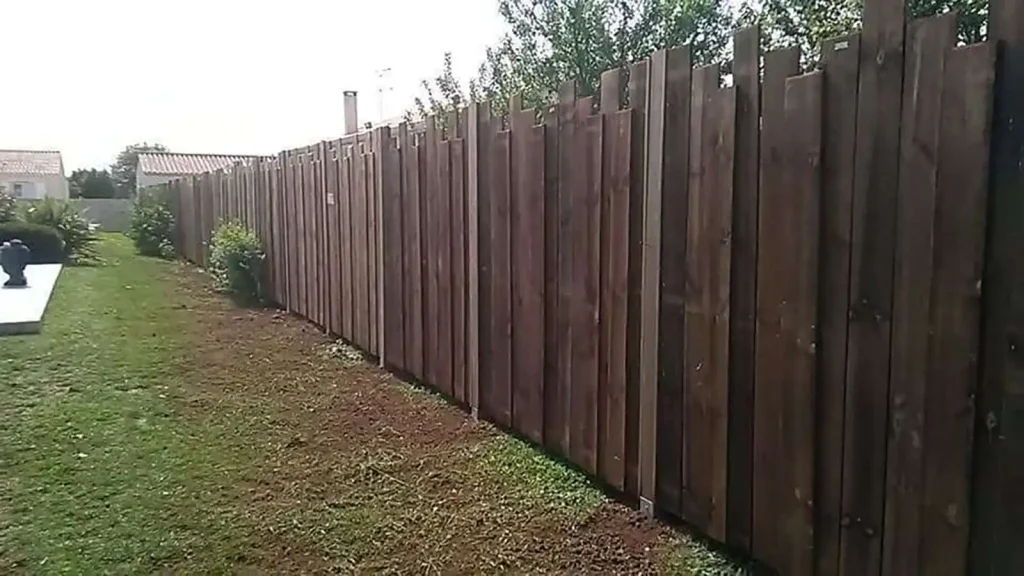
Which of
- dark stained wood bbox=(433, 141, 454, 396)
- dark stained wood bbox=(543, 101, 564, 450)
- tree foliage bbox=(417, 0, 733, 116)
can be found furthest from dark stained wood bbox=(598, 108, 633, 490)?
tree foliage bbox=(417, 0, 733, 116)

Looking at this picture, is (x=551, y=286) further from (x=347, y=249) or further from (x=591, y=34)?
(x=591, y=34)

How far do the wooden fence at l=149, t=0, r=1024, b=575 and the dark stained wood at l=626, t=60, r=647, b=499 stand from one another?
0.01m

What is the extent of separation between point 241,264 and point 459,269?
18.2ft

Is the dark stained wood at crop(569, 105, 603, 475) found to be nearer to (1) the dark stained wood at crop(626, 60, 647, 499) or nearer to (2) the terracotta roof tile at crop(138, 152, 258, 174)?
(1) the dark stained wood at crop(626, 60, 647, 499)

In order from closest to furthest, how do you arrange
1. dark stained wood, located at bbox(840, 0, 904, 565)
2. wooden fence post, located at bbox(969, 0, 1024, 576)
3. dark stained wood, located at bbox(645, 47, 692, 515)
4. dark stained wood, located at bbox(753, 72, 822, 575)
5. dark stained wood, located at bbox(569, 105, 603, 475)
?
wooden fence post, located at bbox(969, 0, 1024, 576) < dark stained wood, located at bbox(840, 0, 904, 565) < dark stained wood, located at bbox(753, 72, 822, 575) < dark stained wood, located at bbox(645, 47, 692, 515) < dark stained wood, located at bbox(569, 105, 603, 475)

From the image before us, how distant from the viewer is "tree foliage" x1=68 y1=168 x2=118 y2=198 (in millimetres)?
44250

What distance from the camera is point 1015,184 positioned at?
1.76 meters

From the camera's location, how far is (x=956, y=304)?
190cm

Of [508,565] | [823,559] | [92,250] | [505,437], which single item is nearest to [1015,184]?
[823,559]

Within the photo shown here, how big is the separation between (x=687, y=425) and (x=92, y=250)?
16417 millimetres

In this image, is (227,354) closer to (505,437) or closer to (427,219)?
(427,219)

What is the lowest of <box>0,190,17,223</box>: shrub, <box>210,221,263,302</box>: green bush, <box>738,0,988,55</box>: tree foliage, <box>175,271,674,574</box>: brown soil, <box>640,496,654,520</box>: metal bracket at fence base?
<box>175,271,674,574</box>: brown soil

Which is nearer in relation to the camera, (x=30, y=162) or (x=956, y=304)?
(x=956, y=304)

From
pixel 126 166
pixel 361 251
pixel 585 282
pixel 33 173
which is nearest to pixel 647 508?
pixel 585 282
